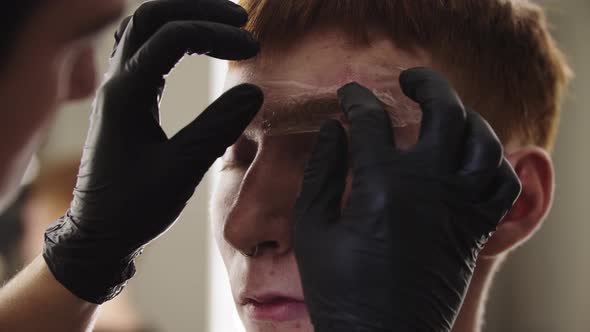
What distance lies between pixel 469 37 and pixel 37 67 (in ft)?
2.56

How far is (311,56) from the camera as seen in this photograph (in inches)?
45.7

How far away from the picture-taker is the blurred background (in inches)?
102

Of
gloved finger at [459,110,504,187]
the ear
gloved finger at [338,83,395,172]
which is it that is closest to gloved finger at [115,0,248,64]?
gloved finger at [338,83,395,172]

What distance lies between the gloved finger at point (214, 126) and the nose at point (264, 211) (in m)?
0.14

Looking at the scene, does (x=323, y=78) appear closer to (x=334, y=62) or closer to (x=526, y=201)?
(x=334, y=62)

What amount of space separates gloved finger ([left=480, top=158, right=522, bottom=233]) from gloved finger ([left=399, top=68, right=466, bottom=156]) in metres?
0.09

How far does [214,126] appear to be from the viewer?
105 cm

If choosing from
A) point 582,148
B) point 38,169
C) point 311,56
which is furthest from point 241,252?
point 582,148

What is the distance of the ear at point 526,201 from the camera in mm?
1287

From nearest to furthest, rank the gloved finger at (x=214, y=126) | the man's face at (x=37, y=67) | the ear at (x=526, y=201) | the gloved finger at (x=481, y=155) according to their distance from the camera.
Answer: the man's face at (x=37, y=67) → the gloved finger at (x=481, y=155) → the gloved finger at (x=214, y=126) → the ear at (x=526, y=201)

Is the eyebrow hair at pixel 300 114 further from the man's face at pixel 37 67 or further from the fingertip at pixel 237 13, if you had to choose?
the man's face at pixel 37 67

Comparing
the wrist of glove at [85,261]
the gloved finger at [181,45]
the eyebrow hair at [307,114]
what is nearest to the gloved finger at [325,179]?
the eyebrow hair at [307,114]

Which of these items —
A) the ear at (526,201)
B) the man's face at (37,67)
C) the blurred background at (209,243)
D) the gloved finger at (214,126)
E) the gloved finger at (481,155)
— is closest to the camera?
the man's face at (37,67)

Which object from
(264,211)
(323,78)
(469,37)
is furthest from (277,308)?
(469,37)
